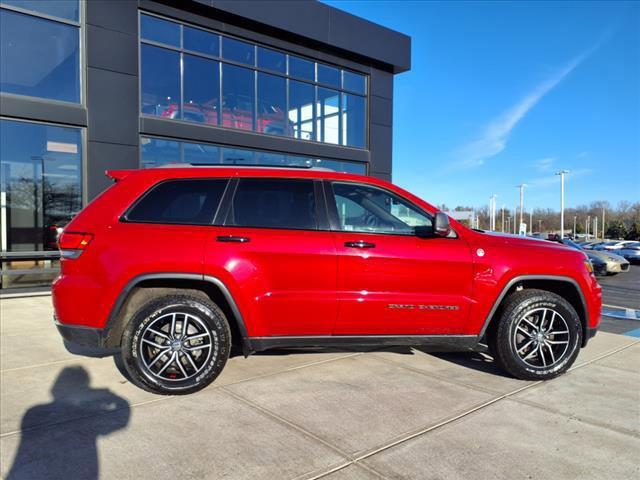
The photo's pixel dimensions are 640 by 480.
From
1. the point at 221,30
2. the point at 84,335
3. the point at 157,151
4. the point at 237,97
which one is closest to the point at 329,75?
the point at 237,97

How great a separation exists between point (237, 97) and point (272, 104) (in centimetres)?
112

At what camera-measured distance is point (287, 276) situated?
3.74 m

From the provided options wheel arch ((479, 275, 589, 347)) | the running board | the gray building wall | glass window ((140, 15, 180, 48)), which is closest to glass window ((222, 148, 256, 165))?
the gray building wall

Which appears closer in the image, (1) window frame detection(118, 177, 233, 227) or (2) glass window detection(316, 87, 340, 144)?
(1) window frame detection(118, 177, 233, 227)

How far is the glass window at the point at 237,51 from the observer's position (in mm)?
11702

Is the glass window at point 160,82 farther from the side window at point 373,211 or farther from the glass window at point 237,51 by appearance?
the side window at point 373,211

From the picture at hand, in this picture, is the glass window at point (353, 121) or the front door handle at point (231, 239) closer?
the front door handle at point (231, 239)

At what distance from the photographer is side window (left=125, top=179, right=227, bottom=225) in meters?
3.78

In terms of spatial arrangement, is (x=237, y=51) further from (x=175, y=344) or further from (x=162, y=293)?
(x=175, y=344)

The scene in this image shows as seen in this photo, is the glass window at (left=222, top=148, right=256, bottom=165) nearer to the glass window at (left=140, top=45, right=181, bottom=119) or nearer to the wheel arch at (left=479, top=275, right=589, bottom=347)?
the glass window at (left=140, top=45, right=181, bottom=119)

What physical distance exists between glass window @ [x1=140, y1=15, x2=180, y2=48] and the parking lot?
8.26 meters

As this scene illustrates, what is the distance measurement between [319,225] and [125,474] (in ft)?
7.45

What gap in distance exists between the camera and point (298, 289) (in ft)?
12.3

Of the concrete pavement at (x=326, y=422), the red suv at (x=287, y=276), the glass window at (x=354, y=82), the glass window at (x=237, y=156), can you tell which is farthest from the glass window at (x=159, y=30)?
the concrete pavement at (x=326, y=422)
